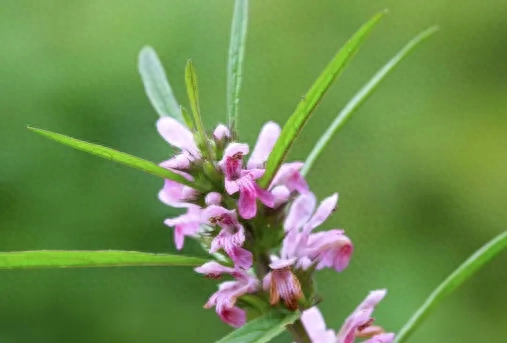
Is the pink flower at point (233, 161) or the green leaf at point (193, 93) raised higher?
the green leaf at point (193, 93)

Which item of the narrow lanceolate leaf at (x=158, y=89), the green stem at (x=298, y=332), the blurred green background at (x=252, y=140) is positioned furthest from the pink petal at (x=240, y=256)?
the blurred green background at (x=252, y=140)

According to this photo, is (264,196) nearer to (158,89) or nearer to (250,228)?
(250,228)

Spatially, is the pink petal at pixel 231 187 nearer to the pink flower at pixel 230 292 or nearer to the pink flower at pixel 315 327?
the pink flower at pixel 230 292

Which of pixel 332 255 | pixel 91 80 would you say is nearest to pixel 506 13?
pixel 91 80

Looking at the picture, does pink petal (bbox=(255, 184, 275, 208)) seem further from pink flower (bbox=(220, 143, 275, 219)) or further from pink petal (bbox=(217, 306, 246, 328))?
pink petal (bbox=(217, 306, 246, 328))

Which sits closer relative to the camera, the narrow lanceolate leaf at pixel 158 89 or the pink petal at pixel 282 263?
the pink petal at pixel 282 263

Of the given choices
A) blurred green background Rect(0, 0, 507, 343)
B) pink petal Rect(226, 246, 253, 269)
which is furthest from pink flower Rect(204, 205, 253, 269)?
blurred green background Rect(0, 0, 507, 343)

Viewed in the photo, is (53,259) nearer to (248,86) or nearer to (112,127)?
(112,127)
